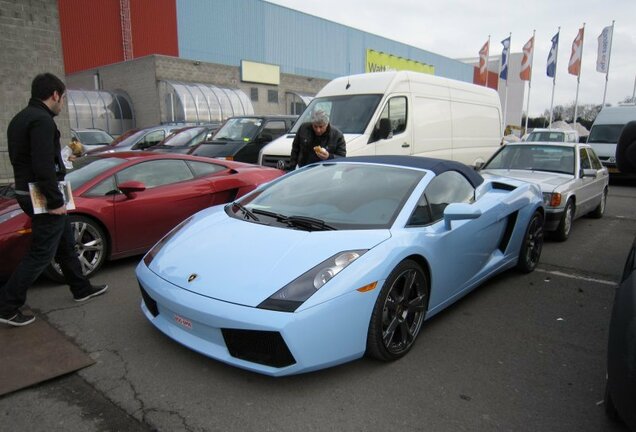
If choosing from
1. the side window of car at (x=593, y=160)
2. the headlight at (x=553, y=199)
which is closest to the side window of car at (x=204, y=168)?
the headlight at (x=553, y=199)

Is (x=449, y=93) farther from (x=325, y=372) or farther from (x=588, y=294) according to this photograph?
(x=325, y=372)

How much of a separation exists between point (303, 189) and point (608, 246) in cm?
481

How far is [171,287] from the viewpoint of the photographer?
2838mm

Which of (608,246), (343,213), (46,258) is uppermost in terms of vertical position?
(343,213)

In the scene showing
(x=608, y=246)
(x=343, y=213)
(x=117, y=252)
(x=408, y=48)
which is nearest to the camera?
(x=343, y=213)

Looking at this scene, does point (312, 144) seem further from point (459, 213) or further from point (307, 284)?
point (307, 284)

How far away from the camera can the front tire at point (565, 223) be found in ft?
20.5

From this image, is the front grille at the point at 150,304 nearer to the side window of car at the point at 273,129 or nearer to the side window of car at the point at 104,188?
the side window of car at the point at 104,188

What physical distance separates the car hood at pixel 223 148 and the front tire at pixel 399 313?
6.83 metres

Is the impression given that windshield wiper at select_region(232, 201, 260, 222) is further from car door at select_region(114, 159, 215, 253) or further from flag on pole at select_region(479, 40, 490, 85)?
flag on pole at select_region(479, 40, 490, 85)

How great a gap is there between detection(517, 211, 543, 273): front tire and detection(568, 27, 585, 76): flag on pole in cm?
3179

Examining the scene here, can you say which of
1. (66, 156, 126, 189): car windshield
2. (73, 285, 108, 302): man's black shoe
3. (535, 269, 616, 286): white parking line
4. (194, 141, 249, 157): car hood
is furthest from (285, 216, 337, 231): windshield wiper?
(194, 141, 249, 157): car hood

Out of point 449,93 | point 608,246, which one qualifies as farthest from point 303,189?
point 449,93

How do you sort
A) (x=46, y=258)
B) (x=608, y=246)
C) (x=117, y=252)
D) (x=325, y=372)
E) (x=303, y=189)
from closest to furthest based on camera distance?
1. (x=325, y=372)
2. (x=46, y=258)
3. (x=303, y=189)
4. (x=117, y=252)
5. (x=608, y=246)
